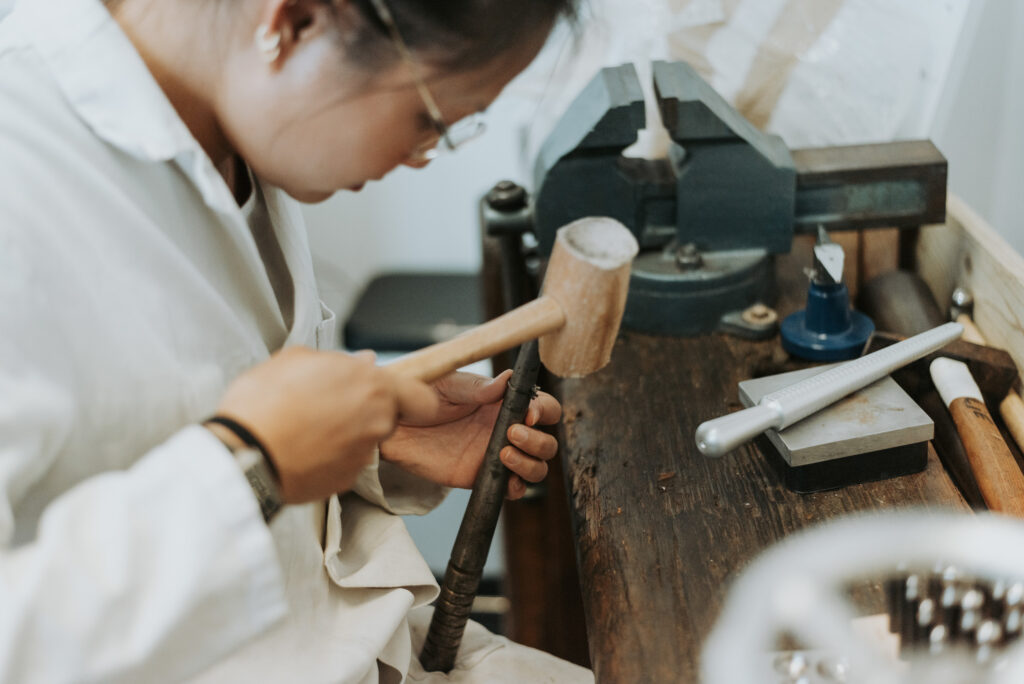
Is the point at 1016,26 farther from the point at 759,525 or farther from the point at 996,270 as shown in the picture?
the point at 759,525

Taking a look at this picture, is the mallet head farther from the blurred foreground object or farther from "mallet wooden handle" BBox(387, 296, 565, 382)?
the blurred foreground object

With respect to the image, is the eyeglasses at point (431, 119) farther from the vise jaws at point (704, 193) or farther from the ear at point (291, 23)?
A: the vise jaws at point (704, 193)

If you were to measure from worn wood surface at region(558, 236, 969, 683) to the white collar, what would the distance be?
45 centimetres

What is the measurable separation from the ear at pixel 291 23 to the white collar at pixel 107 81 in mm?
102

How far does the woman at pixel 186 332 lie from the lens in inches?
22.5

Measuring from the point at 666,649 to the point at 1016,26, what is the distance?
1088 millimetres

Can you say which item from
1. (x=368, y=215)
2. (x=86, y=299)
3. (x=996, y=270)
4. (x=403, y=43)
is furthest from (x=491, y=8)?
(x=368, y=215)

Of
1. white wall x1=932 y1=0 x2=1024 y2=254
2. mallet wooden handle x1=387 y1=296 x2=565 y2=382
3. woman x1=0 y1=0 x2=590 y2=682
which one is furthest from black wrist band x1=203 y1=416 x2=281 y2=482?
white wall x1=932 y1=0 x2=1024 y2=254

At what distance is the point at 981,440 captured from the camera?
32.6 inches

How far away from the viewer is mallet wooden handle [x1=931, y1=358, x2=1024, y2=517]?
0.78 m

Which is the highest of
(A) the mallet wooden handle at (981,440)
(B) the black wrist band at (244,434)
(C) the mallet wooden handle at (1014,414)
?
(B) the black wrist band at (244,434)

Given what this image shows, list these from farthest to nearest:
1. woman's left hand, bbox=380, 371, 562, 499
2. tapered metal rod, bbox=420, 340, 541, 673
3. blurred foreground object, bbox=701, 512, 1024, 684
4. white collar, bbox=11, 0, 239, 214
A: 1. woman's left hand, bbox=380, 371, 562, 499
2. tapered metal rod, bbox=420, 340, 541, 673
3. white collar, bbox=11, 0, 239, 214
4. blurred foreground object, bbox=701, 512, 1024, 684

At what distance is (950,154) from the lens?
1435 mm

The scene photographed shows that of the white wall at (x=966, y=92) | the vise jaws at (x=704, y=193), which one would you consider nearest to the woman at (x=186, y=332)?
the white wall at (x=966, y=92)
